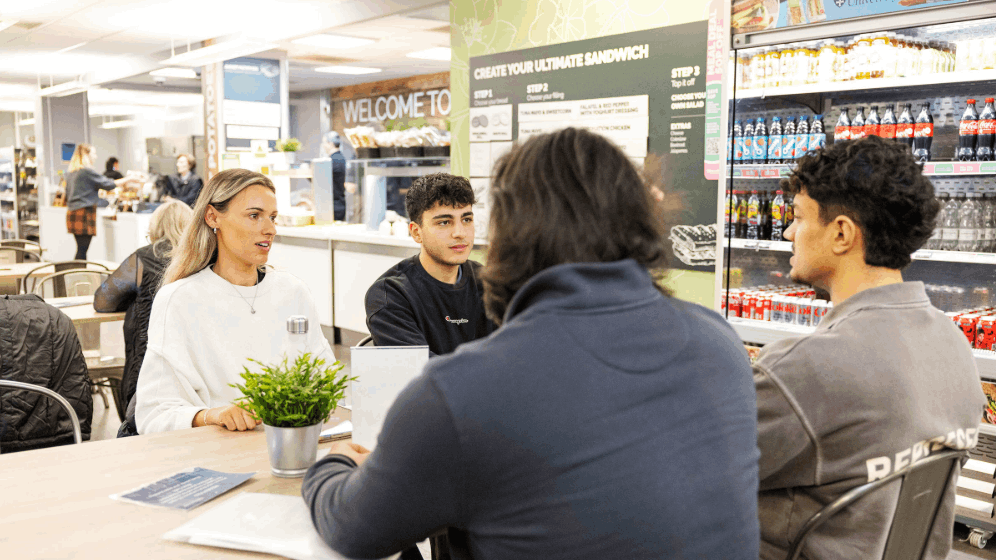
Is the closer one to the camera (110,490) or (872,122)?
(110,490)

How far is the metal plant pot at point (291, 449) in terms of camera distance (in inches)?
59.4

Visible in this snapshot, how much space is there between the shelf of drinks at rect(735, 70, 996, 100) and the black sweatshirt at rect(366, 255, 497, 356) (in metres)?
1.62

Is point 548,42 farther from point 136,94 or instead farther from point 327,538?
point 136,94

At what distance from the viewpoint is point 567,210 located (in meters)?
0.99

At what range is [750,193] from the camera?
370 centimetres

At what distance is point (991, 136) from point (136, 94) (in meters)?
14.8

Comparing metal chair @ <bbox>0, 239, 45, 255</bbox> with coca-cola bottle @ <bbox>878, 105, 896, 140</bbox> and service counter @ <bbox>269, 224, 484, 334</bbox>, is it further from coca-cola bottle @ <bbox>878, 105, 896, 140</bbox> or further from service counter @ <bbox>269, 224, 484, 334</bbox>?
coca-cola bottle @ <bbox>878, 105, 896, 140</bbox>

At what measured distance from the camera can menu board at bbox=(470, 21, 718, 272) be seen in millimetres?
3770

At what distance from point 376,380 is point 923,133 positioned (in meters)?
2.70

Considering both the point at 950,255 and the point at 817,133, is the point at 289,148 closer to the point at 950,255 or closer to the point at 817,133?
the point at 817,133

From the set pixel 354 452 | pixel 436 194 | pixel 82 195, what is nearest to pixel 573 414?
pixel 354 452

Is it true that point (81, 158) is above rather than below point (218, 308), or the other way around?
above

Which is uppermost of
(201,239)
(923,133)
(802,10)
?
(802,10)

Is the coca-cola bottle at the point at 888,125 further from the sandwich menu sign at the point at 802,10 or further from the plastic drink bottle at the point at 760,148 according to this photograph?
the sandwich menu sign at the point at 802,10
